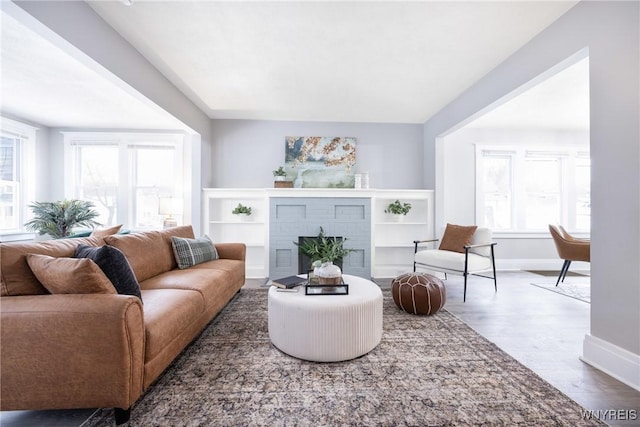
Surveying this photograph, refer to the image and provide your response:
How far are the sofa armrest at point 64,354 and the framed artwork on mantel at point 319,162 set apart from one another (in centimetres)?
351

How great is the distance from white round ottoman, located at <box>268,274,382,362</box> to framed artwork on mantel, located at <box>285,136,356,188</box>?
2.82 meters

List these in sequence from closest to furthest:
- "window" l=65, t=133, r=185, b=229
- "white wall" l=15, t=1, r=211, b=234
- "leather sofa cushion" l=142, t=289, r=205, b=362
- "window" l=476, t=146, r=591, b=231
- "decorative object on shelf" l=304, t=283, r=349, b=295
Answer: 1. "leather sofa cushion" l=142, t=289, r=205, b=362
2. "white wall" l=15, t=1, r=211, b=234
3. "decorative object on shelf" l=304, t=283, r=349, b=295
4. "window" l=65, t=133, r=185, b=229
5. "window" l=476, t=146, r=591, b=231

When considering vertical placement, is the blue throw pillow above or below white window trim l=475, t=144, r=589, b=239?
below

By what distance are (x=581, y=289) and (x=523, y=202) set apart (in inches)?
72.4

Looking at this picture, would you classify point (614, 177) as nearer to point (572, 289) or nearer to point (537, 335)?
point (537, 335)

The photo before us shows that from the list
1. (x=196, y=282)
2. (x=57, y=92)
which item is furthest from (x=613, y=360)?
(x=57, y=92)

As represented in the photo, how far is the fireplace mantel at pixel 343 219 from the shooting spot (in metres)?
4.28

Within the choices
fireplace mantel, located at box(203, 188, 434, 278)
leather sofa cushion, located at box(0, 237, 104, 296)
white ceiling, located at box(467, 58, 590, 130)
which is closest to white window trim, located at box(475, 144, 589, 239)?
white ceiling, located at box(467, 58, 590, 130)

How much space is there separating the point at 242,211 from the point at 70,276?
311 cm

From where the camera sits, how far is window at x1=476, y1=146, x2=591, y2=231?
502cm

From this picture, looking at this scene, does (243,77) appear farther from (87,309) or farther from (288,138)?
(87,309)

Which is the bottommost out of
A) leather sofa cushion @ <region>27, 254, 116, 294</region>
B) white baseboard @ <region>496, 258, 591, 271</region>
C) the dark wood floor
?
the dark wood floor

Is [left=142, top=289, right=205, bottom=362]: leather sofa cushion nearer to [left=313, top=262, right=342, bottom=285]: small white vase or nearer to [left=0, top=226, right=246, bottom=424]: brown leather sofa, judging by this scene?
[left=0, top=226, right=246, bottom=424]: brown leather sofa

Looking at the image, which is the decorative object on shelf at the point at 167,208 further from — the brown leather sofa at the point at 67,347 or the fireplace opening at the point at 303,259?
the brown leather sofa at the point at 67,347
